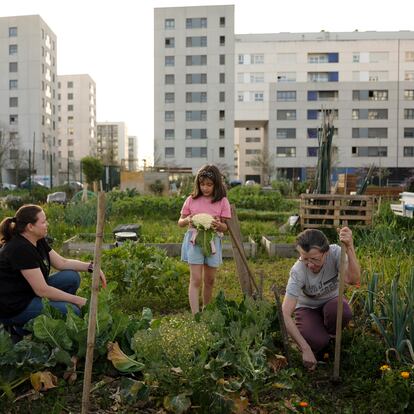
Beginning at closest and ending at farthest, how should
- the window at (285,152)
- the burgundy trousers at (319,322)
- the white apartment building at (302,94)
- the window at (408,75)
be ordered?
the burgundy trousers at (319,322) → the white apartment building at (302,94) → the window at (285,152) → the window at (408,75)

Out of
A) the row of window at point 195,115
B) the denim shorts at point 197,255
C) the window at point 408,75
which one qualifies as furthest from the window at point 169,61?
the denim shorts at point 197,255

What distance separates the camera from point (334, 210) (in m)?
9.05

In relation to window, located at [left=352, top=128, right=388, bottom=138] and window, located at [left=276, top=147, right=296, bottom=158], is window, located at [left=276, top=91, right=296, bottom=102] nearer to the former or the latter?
window, located at [left=276, top=147, right=296, bottom=158]

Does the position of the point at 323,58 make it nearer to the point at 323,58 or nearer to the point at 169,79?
the point at 323,58

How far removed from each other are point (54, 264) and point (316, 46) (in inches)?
2511

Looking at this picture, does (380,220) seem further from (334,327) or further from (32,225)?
(32,225)

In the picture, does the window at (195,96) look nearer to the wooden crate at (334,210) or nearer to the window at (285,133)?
the window at (285,133)

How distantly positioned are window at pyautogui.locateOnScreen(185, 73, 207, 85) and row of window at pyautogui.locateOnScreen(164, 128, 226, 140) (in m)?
5.43

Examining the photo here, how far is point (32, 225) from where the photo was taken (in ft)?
11.8

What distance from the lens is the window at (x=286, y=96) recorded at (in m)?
60.8

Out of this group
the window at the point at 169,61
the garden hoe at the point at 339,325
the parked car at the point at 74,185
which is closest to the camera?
the garden hoe at the point at 339,325

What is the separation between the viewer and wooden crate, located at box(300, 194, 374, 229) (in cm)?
895

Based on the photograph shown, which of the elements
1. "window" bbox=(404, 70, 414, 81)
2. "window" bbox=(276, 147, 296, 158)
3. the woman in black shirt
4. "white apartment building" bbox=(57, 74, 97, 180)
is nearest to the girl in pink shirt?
the woman in black shirt

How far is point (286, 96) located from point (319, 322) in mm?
59454
